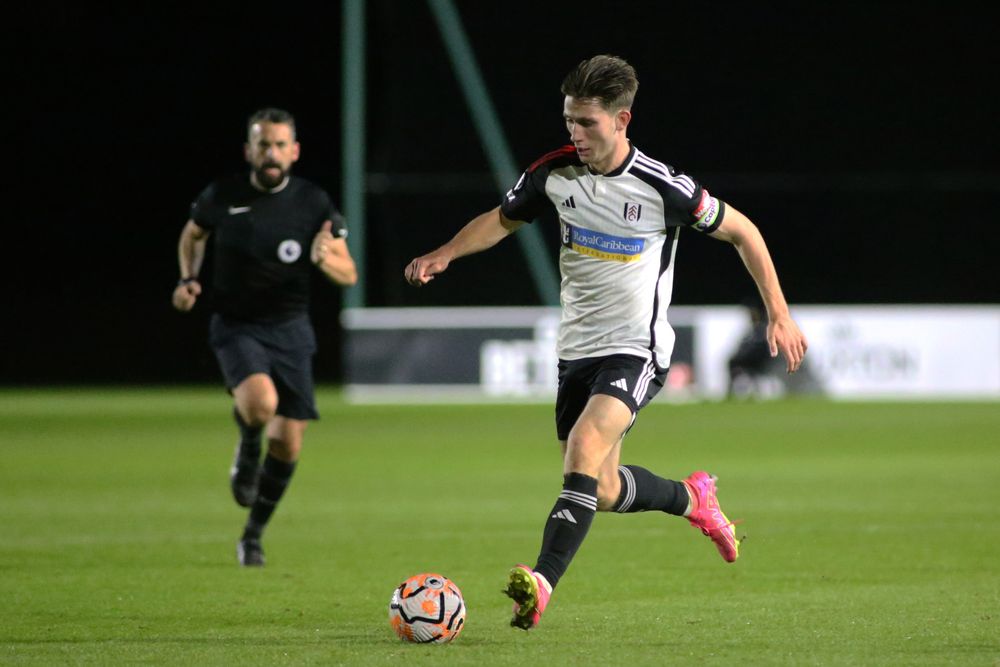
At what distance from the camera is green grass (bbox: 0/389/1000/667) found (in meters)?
6.33

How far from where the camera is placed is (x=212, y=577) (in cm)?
→ 841

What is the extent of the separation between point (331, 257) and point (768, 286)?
2976 millimetres

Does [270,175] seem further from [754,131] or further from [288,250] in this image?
[754,131]

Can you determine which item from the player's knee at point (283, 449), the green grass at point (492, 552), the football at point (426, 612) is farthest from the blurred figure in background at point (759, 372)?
the football at point (426, 612)

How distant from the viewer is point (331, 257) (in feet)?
29.5

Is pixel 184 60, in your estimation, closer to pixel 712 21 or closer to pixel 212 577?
pixel 712 21

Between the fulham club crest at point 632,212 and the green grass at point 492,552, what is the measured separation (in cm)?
163

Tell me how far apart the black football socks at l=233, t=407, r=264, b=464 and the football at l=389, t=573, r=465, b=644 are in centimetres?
304

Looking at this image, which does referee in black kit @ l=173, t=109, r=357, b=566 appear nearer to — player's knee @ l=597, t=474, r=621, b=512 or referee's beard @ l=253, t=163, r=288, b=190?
referee's beard @ l=253, t=163, r=288, b=190

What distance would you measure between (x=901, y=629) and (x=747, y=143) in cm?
2247

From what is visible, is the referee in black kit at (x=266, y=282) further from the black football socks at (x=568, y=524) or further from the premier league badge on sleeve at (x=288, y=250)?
the black football socks at (x=568, y=524)

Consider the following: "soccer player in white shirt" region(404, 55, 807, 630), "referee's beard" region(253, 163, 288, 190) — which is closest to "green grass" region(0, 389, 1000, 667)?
"soccer player in white shirt" region(404, 55, 807, 630)

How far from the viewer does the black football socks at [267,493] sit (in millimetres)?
9039

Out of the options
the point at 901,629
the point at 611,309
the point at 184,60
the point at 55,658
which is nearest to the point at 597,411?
the point at 611,309
